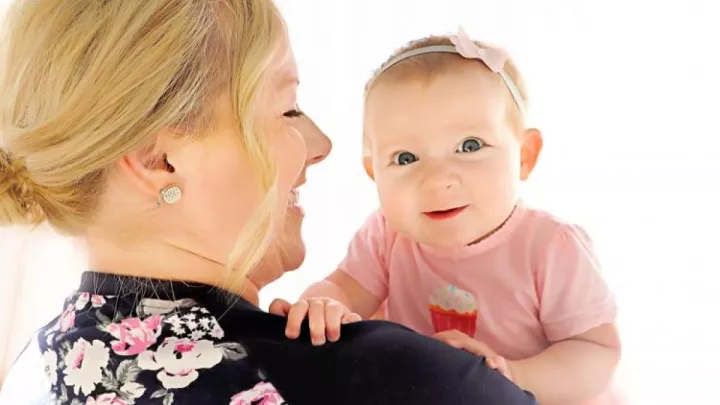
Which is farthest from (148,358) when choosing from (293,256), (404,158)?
(404,158)

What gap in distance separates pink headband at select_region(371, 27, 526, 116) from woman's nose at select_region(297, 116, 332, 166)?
8.9 inches

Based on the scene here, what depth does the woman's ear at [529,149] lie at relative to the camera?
1.45 meters

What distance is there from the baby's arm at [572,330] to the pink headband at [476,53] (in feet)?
0.84

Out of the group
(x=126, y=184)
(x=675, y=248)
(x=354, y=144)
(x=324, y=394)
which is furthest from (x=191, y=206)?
(x=675, y=248)

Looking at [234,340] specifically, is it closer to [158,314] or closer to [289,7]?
→ [158,314]

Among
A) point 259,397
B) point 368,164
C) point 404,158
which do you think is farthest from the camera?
point 368,164

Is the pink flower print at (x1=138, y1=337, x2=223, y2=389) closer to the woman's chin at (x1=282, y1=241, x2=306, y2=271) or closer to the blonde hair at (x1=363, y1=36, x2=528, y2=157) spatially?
the woman's chin at (x1=282, y1=241, x2=306, y2=271)

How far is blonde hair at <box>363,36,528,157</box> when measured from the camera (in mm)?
1383

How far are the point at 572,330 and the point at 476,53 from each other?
0.48 m

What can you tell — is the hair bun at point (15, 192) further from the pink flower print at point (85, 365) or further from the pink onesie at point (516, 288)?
the pink onesie at point (516, 288)

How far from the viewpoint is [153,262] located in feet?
3.42

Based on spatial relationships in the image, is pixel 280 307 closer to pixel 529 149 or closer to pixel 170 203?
pixel 170 203

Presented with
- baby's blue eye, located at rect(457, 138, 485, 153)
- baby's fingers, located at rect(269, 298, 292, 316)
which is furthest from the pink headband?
baby's fingers, located at rect(269, 298, 292, 316)

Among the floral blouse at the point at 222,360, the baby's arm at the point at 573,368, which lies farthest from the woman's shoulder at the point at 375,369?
the baby's arm at the point at 573,368
